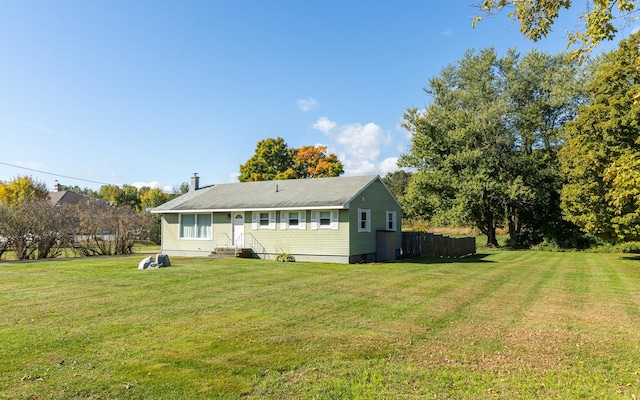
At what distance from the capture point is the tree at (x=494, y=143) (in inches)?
1243

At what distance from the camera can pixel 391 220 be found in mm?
24047

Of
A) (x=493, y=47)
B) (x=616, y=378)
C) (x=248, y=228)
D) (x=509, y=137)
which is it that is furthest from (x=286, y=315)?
(x=493, y=47)

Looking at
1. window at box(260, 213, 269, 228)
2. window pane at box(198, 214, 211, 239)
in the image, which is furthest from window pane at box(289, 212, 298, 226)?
window pane at box(198, 214, 211, 239)

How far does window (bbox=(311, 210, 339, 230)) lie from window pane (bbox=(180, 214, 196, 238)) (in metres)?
7.62

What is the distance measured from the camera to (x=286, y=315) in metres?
7.95

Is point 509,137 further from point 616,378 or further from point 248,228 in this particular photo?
point 616,378

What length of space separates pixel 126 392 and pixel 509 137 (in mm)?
33994

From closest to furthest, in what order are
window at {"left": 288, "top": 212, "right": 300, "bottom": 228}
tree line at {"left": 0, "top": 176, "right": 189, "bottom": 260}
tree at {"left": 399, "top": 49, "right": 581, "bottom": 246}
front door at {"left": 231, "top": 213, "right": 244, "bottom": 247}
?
1. tree line at {"left": 0, "top": 176, "right": 189, "bottom": 260}
2. window at {"left": 288, "top": 212, "right": 300, "bottom": 228}
3. front door at {"left": 231, "top": 213, "right": 244, "bottom": 247}
4. tree at {"left": 399, "top": 49, "right": 581, "bottom": 246}

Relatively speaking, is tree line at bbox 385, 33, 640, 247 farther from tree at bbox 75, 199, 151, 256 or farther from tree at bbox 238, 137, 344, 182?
tree at bbox 75, 199, 151, 256

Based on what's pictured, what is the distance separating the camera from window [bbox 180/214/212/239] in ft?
75.0

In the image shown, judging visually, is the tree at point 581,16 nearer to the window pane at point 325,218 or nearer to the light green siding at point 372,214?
the light green siding at point 372,214

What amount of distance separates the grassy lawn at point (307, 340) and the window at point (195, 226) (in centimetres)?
1091

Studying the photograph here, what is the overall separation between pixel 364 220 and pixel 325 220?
227 centimetres

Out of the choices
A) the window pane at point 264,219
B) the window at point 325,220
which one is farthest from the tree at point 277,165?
the window at point 325,220
